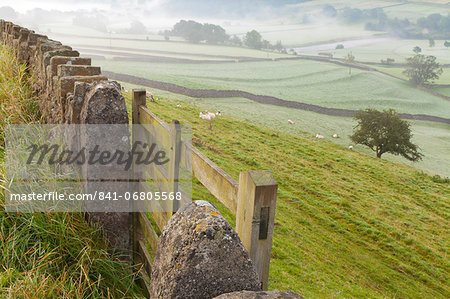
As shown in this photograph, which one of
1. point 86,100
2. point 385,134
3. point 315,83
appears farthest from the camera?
point 315,83

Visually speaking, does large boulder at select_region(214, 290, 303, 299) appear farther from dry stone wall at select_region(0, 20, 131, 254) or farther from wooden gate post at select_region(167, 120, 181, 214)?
dry stone wall at select_region(0, 20, 131, 254)

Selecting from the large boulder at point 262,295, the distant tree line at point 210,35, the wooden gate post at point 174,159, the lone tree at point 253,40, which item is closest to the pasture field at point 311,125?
the wooden gate post at point 174,159

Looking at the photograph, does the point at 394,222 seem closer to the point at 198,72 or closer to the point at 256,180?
the point at 256,180

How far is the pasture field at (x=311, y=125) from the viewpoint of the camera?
46.0 meters

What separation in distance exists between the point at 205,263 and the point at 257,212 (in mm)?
512

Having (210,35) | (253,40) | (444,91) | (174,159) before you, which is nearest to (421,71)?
(444,91)

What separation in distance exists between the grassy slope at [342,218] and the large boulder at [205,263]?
615 cm

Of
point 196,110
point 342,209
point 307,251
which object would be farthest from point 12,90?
point 196,110

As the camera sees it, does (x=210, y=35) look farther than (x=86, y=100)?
Yes

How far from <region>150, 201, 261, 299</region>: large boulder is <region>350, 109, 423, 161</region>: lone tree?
48840 millimetres

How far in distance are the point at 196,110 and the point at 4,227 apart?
3274cm

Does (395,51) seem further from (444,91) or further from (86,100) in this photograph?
(86,100)

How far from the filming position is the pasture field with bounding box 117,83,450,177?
151 feet

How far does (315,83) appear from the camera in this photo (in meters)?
97.5
